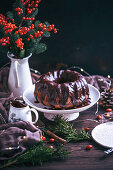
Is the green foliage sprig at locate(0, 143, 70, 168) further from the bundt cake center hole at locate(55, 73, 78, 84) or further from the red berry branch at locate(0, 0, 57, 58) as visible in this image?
the red berry branch at locate(0, 0, 57, 58)

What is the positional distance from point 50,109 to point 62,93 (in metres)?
0.13

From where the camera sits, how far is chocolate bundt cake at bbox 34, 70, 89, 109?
1.92 metres

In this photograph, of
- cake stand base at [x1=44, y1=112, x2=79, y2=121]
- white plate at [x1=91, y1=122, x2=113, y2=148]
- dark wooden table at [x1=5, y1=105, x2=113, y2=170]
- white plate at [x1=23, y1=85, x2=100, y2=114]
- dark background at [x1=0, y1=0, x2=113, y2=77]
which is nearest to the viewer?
dark wooden table at [x1=5, y1=105, x2=113, y2=170]

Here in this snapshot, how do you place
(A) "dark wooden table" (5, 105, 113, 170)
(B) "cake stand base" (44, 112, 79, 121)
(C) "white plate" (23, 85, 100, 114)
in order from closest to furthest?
(A) "dark wooden table" (5, 105, 113, 170) → (C) "white plate" (23, 85, 100, 114) → (B) "cake stand base" (44, 112, 79, 121)

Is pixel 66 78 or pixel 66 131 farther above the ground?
pixel 66 78

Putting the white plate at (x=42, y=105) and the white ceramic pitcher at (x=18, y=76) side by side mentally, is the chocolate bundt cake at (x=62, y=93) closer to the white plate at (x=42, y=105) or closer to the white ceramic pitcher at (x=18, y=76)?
the white plate at (x=42, y=105)

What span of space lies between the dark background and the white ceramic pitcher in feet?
1.21

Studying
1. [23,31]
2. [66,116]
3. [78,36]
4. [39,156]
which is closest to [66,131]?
[66,116]

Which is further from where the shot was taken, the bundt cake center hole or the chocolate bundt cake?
the bundt cake center hole

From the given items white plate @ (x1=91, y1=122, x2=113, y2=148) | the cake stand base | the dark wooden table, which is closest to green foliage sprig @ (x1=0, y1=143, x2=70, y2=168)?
the dark wooden table

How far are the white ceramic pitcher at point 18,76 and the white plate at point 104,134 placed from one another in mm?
576

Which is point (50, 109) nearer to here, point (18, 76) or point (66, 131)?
point (66, 131)

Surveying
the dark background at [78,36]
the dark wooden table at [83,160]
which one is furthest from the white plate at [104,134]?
the dark background at [78,36]

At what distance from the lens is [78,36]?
2529 millimetres
